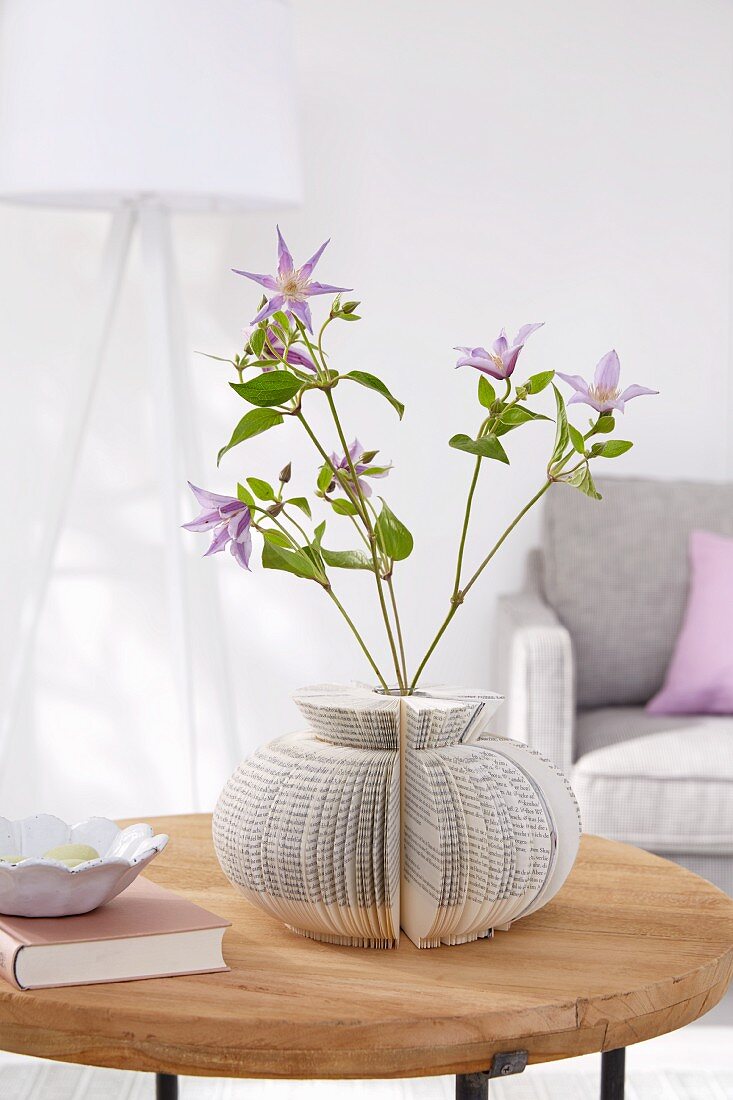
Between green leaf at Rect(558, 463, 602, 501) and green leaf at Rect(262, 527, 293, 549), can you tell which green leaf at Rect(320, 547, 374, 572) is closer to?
green leaf at Rect(262, 527, 293, 549)

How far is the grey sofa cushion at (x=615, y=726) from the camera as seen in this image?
7.31ft

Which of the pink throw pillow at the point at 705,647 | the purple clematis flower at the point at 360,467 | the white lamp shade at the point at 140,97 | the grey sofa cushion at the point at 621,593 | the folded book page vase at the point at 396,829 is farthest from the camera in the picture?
the grey sofa cushion at the point at 621,593

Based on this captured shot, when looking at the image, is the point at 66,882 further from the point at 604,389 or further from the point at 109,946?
the point at 604,389

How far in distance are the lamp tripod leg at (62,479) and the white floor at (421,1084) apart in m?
0.68

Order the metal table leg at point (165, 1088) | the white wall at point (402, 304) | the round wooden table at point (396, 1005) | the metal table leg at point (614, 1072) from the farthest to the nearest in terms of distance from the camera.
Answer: the white wall at point (402, 304) < the metal table leg at point (165, 1088) < the metal table leg at point (614, 1072) < the round wooden table at point (396, 1005)

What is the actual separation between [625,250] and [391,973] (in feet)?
7.32

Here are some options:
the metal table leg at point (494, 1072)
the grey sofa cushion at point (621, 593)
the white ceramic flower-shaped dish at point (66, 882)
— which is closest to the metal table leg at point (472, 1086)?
the metal table leg at point (494, 1072)

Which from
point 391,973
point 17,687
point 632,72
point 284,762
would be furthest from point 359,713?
point 632,72

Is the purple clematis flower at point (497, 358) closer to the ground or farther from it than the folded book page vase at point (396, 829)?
farther from it

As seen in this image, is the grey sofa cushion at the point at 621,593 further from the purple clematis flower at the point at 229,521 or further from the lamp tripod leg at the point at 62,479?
the purple clematis flower at the point at 229,521

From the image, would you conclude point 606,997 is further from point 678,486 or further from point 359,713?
point 678,486

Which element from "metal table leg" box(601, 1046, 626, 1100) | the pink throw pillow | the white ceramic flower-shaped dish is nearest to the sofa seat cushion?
the pink throw pillow

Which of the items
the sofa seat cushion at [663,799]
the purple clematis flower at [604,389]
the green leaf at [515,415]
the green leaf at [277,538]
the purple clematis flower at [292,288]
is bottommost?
the sofa seat cushion at [663,799]

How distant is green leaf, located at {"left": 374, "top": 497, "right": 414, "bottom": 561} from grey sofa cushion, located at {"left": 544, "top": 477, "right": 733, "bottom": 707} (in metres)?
1.51
